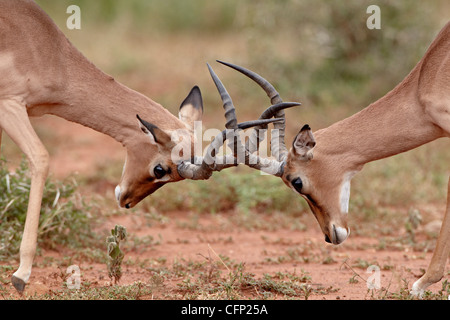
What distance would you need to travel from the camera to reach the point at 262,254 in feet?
22.2

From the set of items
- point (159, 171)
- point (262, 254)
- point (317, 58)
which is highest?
point (317, 58)

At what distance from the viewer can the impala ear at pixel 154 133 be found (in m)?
5.55

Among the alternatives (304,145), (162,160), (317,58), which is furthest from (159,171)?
(317,58)

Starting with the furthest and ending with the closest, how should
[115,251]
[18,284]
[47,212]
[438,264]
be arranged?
[47,212]
[438,264]
[115,251]
[18,284]

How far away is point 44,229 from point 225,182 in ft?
7.39

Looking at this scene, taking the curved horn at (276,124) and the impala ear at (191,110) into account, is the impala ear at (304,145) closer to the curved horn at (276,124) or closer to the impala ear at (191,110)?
the curved horn at (276,124)

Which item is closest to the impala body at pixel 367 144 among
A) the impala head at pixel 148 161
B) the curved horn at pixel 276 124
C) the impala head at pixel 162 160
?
the curved horn at pixel 276 124

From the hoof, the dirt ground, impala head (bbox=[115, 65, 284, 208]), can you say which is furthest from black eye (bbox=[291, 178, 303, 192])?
the hoof

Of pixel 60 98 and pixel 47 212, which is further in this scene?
pixel 47 212

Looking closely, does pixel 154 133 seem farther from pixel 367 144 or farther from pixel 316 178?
pixel 367 144

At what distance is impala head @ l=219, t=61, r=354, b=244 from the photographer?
5559 millimetres

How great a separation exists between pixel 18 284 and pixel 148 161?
131cm
